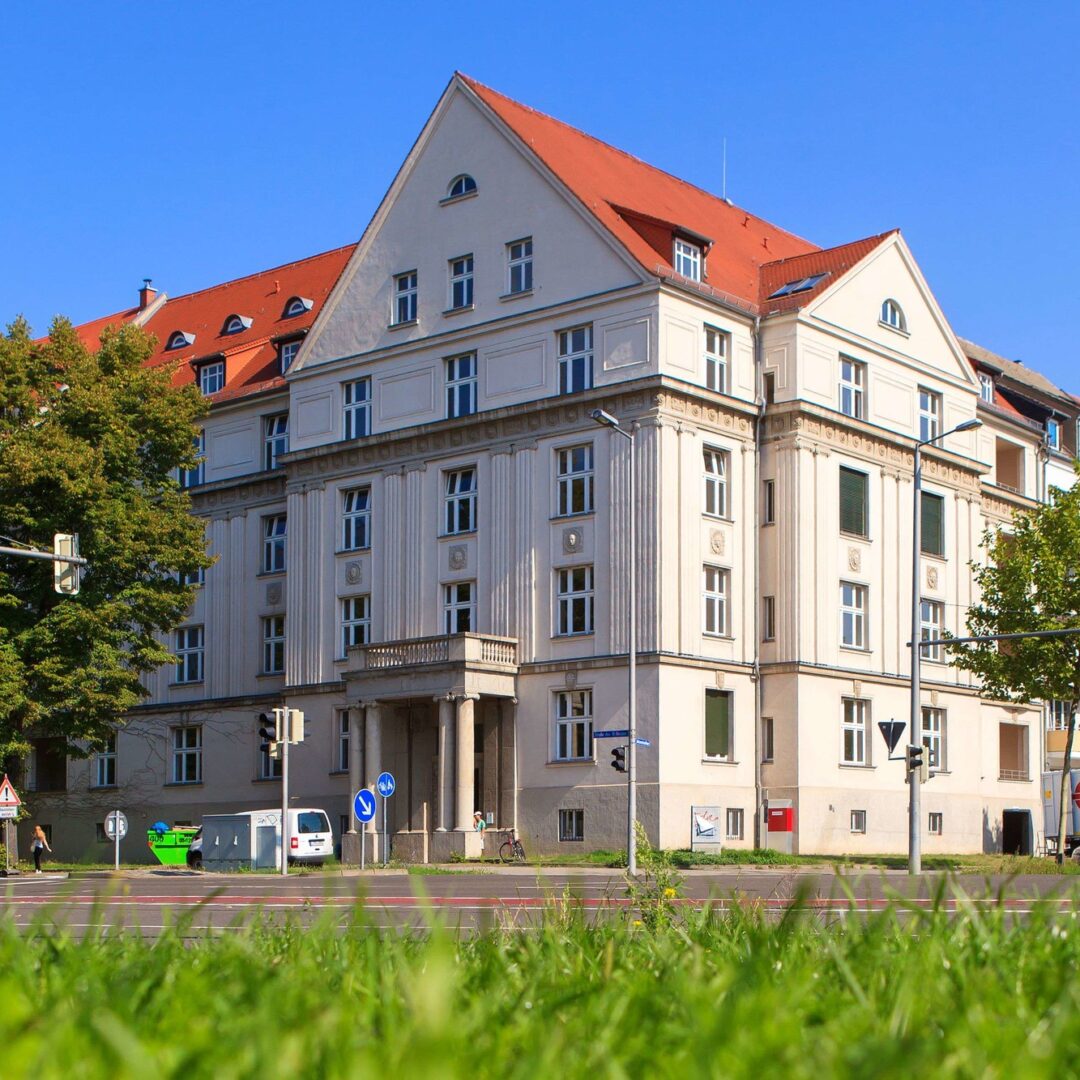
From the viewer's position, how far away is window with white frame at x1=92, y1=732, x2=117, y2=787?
62.3 meters

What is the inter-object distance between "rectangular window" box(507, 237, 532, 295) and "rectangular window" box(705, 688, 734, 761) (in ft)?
41.1

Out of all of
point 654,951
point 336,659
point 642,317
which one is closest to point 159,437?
point 336,659

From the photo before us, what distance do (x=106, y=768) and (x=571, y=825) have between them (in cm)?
2159

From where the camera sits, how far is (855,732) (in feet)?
168

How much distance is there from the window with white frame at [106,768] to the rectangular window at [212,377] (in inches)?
496

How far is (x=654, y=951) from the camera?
5797 mm

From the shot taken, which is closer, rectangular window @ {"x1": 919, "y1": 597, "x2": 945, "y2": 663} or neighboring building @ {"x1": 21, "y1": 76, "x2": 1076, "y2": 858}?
neighboring building @ {"x1": 21, "y1": 76, "x2": 1076, "y2": 858}

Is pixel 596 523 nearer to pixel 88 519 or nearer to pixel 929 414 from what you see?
pixel 929 414

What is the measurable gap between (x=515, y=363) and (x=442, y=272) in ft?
14.4

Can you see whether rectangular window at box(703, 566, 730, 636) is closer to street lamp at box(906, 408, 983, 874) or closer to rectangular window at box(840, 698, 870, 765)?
rectangular window at box(840, 698, 870, 765)

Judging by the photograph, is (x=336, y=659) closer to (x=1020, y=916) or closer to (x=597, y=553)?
(x=597, y=553)

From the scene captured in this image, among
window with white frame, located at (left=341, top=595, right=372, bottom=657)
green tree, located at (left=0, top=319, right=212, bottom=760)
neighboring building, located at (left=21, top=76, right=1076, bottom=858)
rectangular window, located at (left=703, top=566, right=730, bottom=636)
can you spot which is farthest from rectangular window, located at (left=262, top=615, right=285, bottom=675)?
rectangular window, located at (left=703, top=566, right=730, bottom=636)

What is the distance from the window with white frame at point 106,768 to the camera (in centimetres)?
6228

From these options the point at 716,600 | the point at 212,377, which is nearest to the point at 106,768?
the point at 212,377
